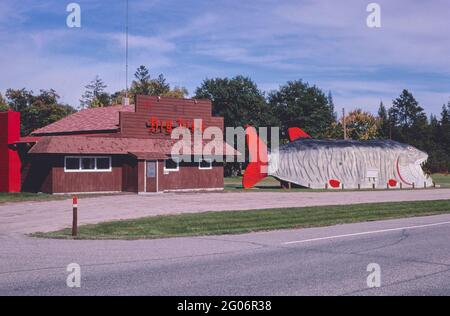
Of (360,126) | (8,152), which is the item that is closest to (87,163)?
(8,152)

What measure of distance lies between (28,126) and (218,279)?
211 feet

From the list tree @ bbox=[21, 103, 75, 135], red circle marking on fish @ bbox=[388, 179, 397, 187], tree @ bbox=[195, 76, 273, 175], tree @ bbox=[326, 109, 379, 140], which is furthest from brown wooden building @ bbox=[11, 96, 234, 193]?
tree @ bbox=[326, 109, 379, 140]

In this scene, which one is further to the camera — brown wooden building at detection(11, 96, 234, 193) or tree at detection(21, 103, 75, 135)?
tree at detection(21, 103, 75, 135)

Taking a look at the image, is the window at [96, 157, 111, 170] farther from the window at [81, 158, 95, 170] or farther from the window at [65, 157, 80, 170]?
the window at [65, 157, 80, 170]

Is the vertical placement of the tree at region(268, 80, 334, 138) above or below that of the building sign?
above

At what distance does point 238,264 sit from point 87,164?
2785 cm

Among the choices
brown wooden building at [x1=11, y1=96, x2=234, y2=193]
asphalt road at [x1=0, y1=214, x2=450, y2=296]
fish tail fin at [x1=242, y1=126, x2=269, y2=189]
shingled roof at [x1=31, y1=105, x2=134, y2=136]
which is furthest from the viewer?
fish tail fin at [x1=242, y1=126, x2=269, y2=189]

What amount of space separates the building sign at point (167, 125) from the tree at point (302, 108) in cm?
4250

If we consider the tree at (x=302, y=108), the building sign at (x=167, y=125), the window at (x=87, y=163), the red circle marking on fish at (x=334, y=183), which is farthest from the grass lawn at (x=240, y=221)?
the tree at (x=302, y=108)

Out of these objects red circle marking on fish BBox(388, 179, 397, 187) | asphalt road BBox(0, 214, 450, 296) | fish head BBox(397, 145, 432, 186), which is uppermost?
fish head BBox(397, 145, 432, 186)

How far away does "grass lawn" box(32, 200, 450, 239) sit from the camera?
53.9ft

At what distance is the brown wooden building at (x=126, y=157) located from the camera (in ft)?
117

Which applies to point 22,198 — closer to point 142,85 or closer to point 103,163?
point 103,163
